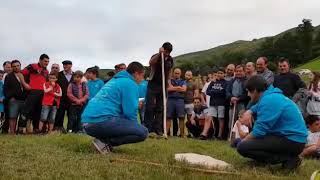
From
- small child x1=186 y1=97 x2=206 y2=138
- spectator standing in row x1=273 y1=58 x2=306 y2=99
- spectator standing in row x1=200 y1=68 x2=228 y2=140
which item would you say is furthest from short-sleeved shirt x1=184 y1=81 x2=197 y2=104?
spectator standing in row x1=273 y1=58 x2=306 y2=99

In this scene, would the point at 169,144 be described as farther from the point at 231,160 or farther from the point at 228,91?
the point at 228,91

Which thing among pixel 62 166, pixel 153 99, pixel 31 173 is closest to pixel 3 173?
pixel 31 173

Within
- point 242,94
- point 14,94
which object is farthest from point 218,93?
point 14,94

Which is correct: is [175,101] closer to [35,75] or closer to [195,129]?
[195,129]

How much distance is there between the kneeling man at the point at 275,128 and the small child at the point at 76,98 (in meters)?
7.87

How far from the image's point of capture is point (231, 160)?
9.95 meters

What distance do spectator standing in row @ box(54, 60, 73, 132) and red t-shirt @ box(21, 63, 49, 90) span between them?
0.64 m

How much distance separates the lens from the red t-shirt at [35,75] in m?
15.7

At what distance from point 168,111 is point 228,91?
191 cm

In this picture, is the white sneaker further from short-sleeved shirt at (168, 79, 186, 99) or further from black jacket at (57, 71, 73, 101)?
black jacket at (57, 71, 73, 101)

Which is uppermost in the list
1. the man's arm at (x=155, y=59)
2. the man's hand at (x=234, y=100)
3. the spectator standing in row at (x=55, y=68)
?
the man's arm at (x=155, y=59)

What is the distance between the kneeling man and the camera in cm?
859

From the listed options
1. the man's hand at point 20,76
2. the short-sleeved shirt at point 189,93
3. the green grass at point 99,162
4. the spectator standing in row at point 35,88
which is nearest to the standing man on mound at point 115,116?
the green grass at point 99,162

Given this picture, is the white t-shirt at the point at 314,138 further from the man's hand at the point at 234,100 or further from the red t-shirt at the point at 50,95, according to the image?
the red t-shirt at the point at 50,95
